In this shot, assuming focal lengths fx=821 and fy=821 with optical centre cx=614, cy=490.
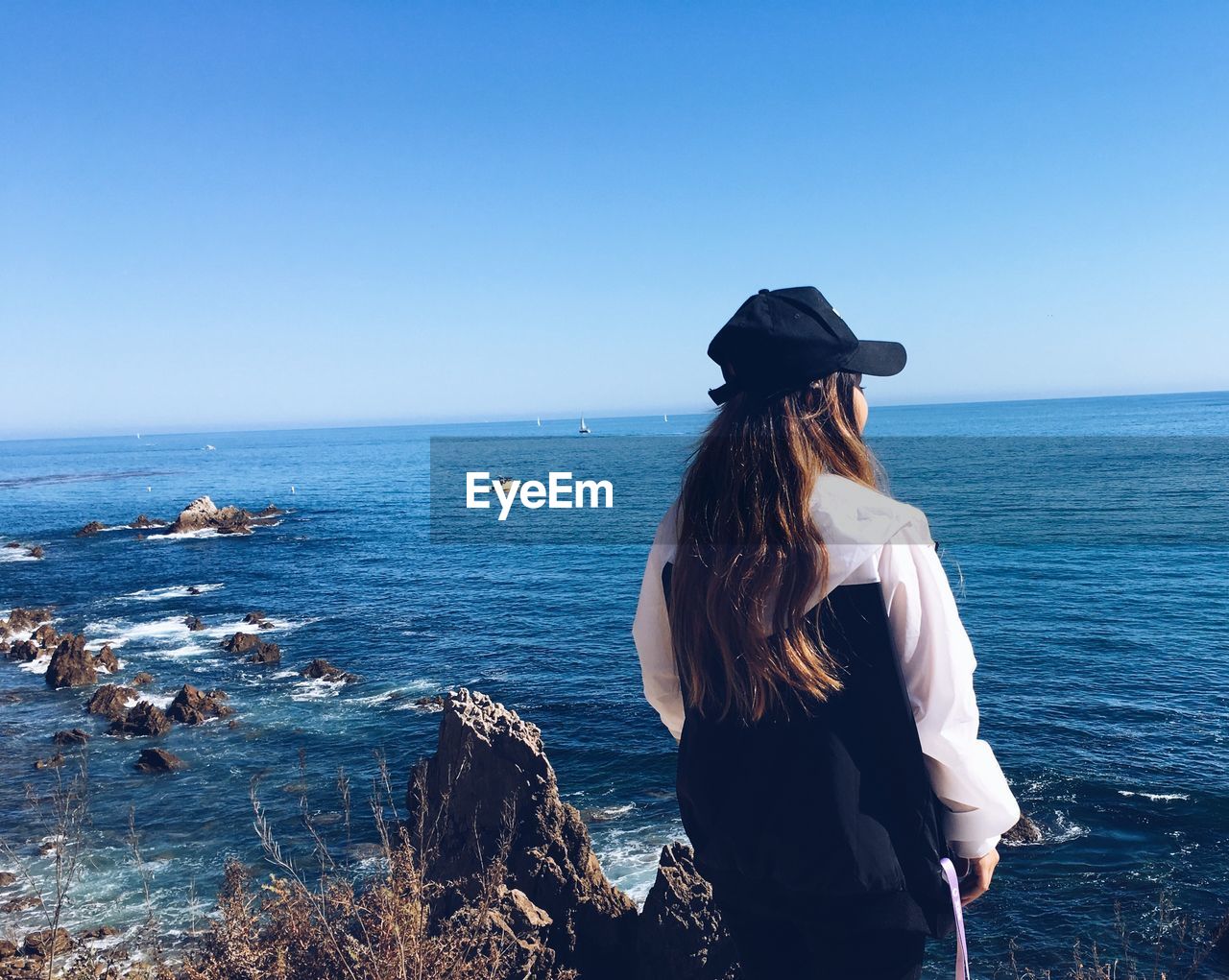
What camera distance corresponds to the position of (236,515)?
205 ft

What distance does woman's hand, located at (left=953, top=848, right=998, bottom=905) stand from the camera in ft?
6.81

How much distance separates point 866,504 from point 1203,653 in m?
29.6

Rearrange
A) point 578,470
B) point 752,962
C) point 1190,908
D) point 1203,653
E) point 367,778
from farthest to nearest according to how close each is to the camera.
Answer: point 578,470, point 1203,653, point 367,778, point 1190,908, point 752,962

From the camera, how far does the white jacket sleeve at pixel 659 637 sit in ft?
7.62

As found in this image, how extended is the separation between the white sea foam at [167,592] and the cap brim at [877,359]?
1674 inches

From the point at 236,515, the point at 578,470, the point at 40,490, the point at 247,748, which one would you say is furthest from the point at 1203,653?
the point at 40,490

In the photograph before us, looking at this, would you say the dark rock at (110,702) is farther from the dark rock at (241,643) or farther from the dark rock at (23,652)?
the dark rock at (23,652)

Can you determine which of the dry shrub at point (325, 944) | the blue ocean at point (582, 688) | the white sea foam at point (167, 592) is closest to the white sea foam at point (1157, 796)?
the blue ocean at point (582, 688)

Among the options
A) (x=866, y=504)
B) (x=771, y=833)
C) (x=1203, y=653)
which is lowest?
(x=1203, y=653)

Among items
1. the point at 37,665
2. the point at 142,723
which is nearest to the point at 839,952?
the point at 142,723

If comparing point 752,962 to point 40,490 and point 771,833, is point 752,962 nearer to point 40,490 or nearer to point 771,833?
point 771,833

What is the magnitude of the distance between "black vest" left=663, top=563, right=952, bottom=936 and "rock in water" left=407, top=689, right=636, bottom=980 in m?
7.87

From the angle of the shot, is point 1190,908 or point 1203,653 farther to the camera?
point 1203,653

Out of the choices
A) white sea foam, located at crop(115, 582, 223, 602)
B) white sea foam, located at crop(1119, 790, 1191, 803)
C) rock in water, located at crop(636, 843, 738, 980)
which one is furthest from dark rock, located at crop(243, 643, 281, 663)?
white sea foam, located at crop(1119, 790, 1191, 803)
